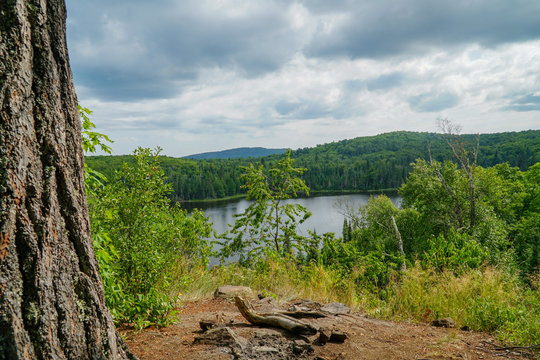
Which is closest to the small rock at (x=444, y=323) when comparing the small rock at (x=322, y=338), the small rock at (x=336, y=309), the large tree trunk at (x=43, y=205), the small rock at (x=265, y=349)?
the small rock at (x=336, y=309)

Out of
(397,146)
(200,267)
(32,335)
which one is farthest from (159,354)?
(397,146)

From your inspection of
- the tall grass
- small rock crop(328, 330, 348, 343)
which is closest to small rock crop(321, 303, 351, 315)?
the tall grass

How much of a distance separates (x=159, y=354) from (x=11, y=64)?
2538 millimetres

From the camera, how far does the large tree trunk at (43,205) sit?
1.81 m

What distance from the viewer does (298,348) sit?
127 inches

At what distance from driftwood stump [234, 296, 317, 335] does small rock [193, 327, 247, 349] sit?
427mm

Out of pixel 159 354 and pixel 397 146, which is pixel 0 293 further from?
pixel 397 146

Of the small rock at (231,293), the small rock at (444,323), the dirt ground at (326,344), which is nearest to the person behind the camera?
the dirt ground at (326,344)

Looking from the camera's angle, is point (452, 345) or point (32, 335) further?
point (452, 345)

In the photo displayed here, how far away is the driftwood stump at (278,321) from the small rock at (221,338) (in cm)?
43

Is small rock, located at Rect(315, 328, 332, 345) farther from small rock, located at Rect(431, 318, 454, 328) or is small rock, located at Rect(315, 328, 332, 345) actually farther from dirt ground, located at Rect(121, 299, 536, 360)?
small rock, located at Rect(431, 318, 454, 328)

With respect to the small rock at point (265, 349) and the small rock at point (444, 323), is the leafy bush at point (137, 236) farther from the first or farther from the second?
the small rock at point (444, 323)

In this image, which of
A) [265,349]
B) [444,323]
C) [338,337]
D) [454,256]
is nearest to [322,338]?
[338,337]

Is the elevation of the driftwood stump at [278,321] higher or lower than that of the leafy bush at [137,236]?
lower
